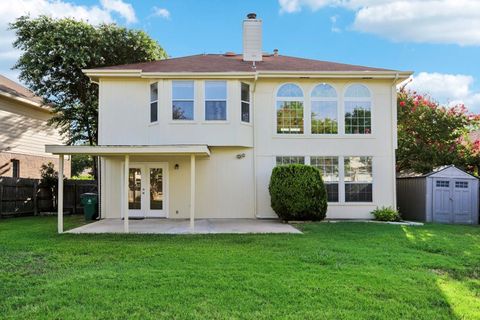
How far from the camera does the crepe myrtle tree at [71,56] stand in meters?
18.6

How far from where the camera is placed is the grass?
4.75m

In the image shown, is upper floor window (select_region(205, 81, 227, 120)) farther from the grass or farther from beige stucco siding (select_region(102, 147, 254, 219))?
the grass

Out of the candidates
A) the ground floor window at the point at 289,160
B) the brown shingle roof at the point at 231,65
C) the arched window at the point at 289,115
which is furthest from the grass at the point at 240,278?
the brown shingle roof at the point at 231,65

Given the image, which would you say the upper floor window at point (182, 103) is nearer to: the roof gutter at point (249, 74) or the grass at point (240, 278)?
the roof gutter at point (249, 74)

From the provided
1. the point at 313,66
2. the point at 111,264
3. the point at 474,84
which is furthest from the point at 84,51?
the point at 474,84

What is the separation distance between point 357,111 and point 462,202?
4.99m

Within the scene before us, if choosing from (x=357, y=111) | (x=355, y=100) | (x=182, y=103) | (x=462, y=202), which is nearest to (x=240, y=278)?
(x=182, y=103)

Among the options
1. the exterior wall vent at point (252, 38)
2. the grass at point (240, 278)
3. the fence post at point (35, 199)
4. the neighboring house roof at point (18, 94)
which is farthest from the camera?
the neighboring house roof at point (18, 94)

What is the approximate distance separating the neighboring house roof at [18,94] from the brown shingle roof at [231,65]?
6.73 metres

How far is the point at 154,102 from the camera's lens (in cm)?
1421

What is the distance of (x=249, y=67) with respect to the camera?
15.0 meters

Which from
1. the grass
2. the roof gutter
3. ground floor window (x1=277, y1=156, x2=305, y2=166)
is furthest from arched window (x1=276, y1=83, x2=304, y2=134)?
the grass

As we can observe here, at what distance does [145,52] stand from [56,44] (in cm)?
409

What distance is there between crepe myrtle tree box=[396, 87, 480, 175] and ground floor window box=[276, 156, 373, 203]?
4.17m
